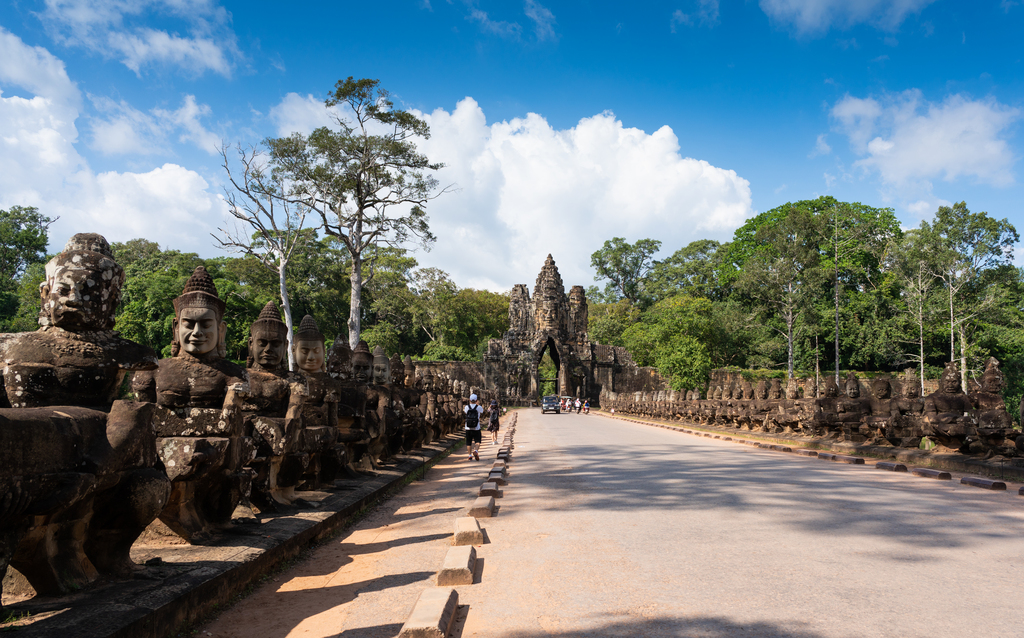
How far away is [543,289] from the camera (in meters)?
54.6

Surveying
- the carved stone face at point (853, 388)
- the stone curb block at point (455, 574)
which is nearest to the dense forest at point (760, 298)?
the carved stone face at point (853, 388)

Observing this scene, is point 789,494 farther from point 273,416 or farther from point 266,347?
point 266,347

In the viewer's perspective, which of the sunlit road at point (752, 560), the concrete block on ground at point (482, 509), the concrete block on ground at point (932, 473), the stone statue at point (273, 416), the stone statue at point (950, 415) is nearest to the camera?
the sunlit road at point (752, 560)

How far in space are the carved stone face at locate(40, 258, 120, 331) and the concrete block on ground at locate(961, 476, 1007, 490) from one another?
9.20m

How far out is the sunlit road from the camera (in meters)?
3.27

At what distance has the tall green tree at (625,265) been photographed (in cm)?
7381

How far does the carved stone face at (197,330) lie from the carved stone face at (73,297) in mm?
1240

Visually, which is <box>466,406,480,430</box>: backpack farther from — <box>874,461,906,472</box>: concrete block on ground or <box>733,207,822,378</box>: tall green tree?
<box>733,207,822,378</box>: tall green tree


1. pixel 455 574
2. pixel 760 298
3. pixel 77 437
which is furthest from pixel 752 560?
pixel 760 298

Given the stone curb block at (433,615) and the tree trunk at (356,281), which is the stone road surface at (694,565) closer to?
the stone curb block at (433,615)

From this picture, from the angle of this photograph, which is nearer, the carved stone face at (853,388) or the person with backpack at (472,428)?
the person with backpack at (472,428)

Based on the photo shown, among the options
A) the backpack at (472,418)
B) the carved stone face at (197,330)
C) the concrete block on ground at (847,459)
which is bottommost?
the concrete block on ground at (847,459)

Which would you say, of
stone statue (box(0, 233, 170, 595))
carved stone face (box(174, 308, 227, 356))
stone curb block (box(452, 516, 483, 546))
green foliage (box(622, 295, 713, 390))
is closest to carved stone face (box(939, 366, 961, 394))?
stone curb block (box(452, 516, 483, 546))

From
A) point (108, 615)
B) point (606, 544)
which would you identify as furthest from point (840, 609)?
point (108, 615)
